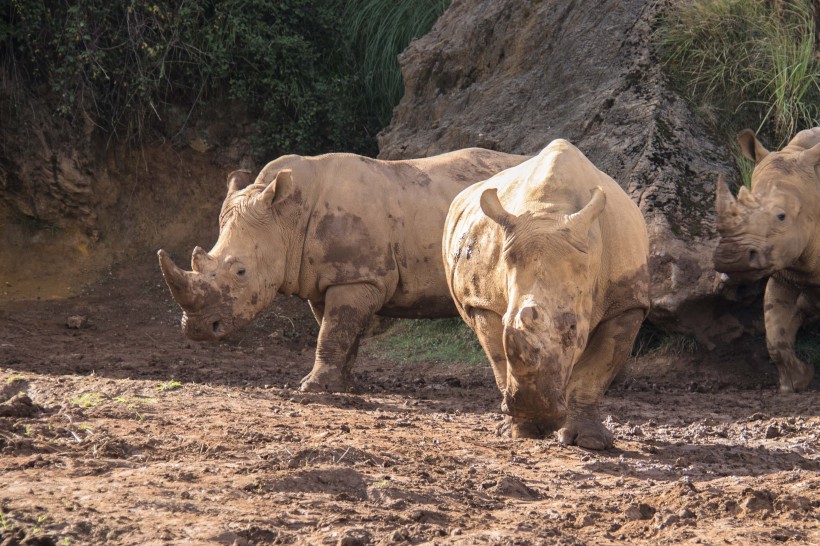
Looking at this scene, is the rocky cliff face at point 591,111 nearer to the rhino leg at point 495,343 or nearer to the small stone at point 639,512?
the rhino leg at point 495,343

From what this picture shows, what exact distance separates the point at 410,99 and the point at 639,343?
12.2ft

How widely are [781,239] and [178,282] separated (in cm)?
410

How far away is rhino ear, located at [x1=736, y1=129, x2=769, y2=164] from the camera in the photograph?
29.8 ft

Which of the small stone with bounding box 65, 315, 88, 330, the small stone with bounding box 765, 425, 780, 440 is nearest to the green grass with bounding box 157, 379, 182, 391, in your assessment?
the small stone with bounding box 765, 425, 780, 440

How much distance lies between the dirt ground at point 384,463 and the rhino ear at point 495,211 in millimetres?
1105

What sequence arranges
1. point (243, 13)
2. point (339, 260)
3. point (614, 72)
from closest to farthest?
point (339, 260) < point (614, 72) < point (243, 13)

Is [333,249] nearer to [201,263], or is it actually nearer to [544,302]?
[201,263]

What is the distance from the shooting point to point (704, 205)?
959cm

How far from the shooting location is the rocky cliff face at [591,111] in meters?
9.39

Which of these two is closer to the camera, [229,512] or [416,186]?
[229,512]

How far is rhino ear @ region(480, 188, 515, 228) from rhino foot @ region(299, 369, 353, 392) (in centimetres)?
311

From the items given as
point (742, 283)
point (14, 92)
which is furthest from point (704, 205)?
point (14, 92)

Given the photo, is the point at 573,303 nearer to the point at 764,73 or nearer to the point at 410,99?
the point at 764,73

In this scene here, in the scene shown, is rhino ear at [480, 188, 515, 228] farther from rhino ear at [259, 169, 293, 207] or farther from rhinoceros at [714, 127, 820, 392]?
rhinoceros at [714, 127, 820, 392]
